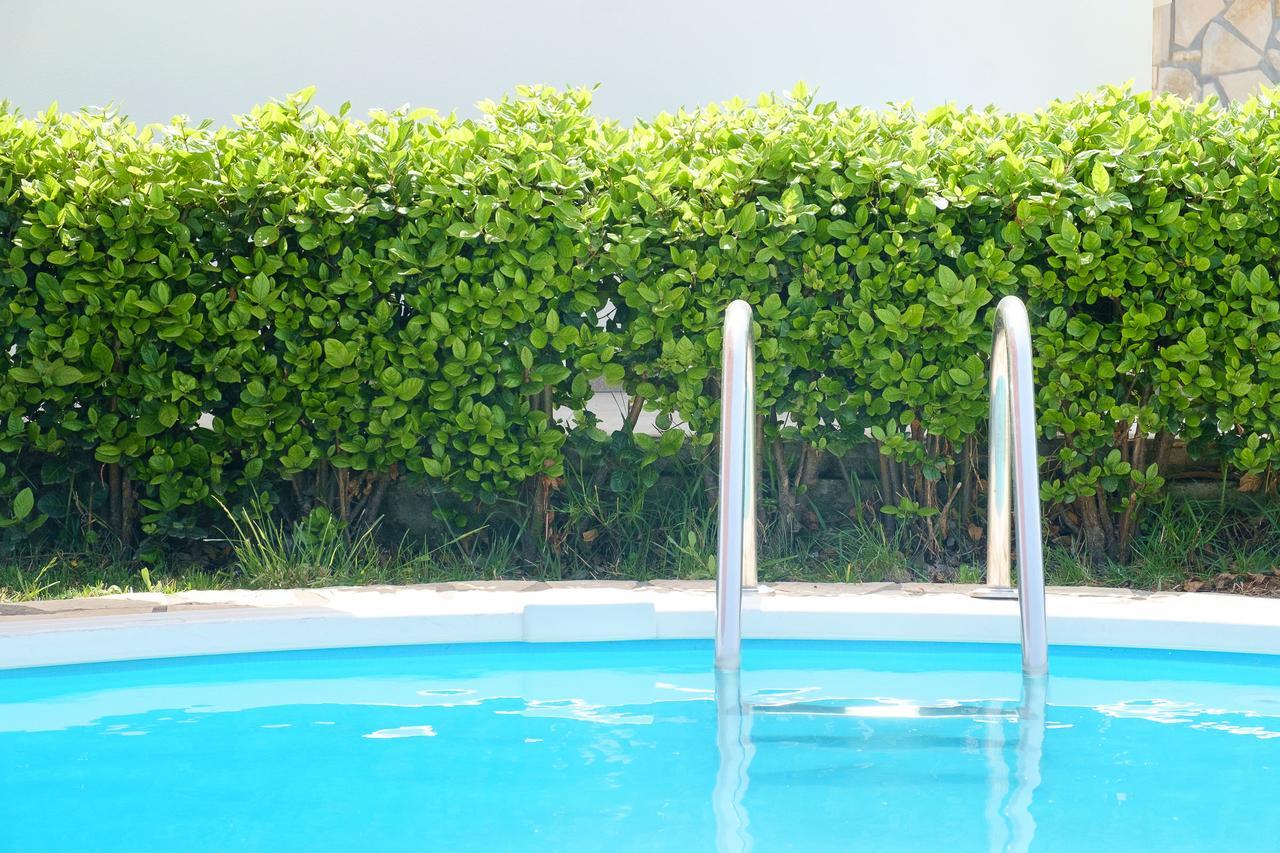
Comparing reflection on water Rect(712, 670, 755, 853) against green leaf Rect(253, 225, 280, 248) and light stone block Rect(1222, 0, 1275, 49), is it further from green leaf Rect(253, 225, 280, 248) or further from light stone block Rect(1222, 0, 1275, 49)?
light stone block Rect(1222, 0, 1275, 49)

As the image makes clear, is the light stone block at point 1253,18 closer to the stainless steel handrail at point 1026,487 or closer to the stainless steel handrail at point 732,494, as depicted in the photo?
the stainless steel handrail at point 1026,487

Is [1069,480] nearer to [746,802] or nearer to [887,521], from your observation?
[887,521]

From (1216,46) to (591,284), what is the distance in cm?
878

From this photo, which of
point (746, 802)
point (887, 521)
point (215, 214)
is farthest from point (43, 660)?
point (887, 521)

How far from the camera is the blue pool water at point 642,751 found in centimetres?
304

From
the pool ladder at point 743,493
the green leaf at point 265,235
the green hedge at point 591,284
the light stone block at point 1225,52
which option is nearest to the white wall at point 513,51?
the light stone block at point 1225,52

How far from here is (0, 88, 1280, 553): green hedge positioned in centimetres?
486

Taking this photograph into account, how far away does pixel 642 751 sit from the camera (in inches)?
142

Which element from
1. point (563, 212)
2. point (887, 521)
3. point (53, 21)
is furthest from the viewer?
point (53, 21)

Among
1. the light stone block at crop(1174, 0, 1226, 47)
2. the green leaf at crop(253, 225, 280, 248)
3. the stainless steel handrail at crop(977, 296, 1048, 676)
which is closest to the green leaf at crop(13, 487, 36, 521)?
the green leaf at crop(253, 225, 280, 248)

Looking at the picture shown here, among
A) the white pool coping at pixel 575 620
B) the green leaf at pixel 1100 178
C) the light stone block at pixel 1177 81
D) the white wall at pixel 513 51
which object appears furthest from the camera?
the light stone block at pixel 1177 81

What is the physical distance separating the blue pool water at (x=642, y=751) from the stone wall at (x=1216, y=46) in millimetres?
8819

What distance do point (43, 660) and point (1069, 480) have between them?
3.66 meters

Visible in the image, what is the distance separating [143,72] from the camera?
9102 mm
